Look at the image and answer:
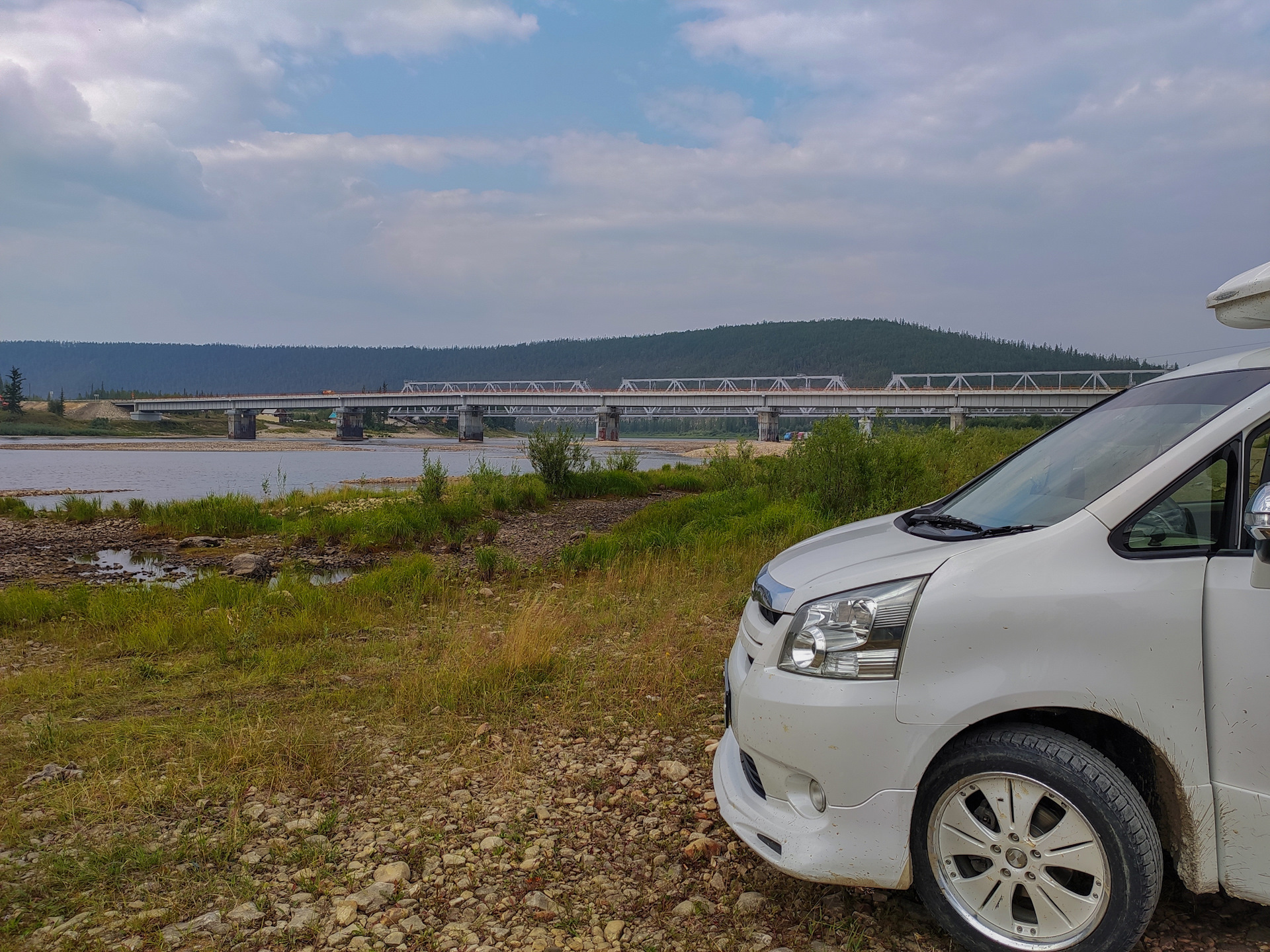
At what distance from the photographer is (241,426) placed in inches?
4299

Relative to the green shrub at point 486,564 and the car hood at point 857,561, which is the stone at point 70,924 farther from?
the green shrub at point 486,564

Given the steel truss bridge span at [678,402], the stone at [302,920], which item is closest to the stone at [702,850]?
the stone at [302,920]

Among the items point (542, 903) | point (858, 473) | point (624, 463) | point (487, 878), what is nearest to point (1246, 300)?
point (542, 903)

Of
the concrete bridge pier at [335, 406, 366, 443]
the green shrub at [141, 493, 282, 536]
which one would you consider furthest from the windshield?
the concrete bridge pier at [335, 406, 366, 443]

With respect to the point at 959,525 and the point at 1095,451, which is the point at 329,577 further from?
the point at 1095,451

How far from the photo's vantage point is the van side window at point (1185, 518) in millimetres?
2494

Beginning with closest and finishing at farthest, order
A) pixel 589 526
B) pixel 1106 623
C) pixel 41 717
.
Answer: pixel 1106 623 < pixel 41 717 < pixel 589 526

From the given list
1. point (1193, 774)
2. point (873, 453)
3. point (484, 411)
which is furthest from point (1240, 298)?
point (484, 411)

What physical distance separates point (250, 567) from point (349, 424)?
335 feet

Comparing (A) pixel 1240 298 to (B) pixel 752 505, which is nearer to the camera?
(A) pixel 1240 298

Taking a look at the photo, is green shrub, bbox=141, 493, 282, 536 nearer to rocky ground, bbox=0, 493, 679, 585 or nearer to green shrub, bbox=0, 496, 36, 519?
rocky ground, bbox=0, 493, 679, 585

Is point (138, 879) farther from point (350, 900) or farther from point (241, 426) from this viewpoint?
point (241, 426)

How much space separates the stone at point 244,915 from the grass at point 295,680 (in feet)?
0.30

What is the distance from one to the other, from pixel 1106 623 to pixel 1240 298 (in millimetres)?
1724
